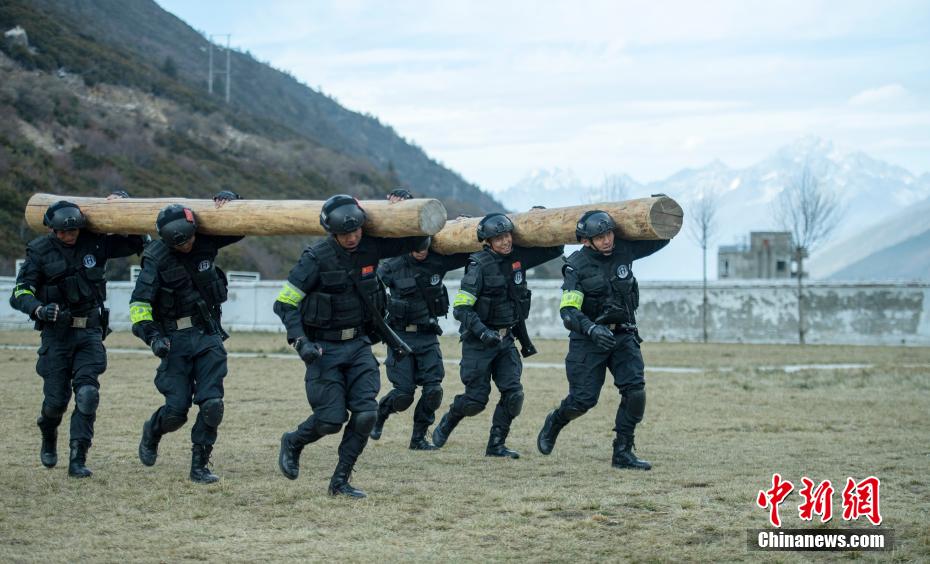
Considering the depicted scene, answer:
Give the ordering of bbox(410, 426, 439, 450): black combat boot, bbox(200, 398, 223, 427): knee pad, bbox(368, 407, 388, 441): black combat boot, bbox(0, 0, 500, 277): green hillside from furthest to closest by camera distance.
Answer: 1. bbox(0, 0, 500, 277): green hillside
2. bbox(368, 407, 388, 441): black combat boot
3. bbox(410, 426, 439, 450): black combat boot
4. bbox(200, 398, 223, 427): knee pad

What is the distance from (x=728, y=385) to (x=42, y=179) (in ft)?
123

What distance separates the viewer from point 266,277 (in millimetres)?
51438

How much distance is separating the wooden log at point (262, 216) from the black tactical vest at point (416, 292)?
7.09 feet

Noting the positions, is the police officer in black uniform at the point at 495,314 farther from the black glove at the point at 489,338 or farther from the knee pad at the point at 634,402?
the knee pad at the point at 634,402

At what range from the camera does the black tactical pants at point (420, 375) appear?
1139 cm

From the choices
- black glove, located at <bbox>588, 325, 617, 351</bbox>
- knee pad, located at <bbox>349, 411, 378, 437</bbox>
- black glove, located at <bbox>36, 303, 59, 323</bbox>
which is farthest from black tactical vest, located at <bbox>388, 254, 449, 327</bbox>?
black glove, located at <bbox>36, 303, 59, 323</bbox>

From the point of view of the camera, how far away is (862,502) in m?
7.58

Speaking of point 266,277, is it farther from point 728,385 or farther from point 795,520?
point 795,520

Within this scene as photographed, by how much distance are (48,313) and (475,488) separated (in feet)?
12.7

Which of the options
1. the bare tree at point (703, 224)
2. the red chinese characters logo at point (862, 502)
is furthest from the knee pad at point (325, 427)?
the bare tree at point (703, 224)

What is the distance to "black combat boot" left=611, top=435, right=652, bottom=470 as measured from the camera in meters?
10.0

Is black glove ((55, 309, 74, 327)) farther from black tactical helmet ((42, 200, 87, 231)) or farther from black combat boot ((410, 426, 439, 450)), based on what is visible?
black combat boot ((410, 426, 439, 450))

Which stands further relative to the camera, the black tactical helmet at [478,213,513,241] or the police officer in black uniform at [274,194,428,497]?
the black tactical helmet at [478,213,513,241]

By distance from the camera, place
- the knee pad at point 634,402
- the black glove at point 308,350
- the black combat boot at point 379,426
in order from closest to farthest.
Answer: the black glove at point 308,350, the knee pad at point 634,402, the black combat boot at point 379,426
